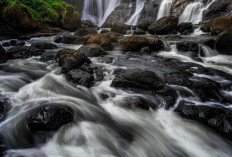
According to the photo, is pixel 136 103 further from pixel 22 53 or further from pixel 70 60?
pixel 22 53

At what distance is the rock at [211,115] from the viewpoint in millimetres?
3364

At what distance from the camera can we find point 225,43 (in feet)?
26.3

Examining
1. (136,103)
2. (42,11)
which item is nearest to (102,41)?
(136,103)

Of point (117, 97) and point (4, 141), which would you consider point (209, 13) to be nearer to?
point (117, 97)

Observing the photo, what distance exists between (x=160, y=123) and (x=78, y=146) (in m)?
1.73

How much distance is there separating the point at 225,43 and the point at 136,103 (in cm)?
618

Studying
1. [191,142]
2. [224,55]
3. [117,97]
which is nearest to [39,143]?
[117,97]

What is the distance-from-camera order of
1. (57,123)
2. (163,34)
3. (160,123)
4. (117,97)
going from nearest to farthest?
1. (57,123)
2. (160,123)
3. (117,97)
4. (163,34)

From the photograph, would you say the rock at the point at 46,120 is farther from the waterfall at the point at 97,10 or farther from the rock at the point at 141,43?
the waterfall at the point at 97,10

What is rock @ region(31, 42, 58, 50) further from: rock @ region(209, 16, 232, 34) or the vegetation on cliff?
rock @ region(209, 16, 232, 34)

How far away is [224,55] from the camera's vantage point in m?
7.90

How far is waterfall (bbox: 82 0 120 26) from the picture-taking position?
3238 cm

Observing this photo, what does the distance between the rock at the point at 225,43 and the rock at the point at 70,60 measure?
6.03m

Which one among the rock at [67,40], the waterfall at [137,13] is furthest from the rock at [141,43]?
the waterfall at [137,13]
